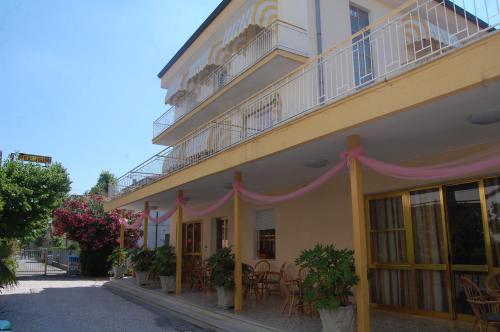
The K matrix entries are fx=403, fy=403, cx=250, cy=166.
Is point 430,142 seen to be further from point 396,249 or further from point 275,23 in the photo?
point 275,23

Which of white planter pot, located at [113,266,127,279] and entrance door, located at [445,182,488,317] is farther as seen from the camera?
white planter pot, located at [113,266,127,279]

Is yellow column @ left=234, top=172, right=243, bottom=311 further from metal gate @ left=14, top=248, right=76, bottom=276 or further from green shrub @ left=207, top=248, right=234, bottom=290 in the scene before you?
metal gate @ left=14, top=248, right=76, bottom=276

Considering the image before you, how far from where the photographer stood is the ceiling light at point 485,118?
5301mm

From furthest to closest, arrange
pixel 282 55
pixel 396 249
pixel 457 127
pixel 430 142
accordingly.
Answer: pixel 282 55 → pixel 396 249 → pixel 430 142 → pixel 457 127

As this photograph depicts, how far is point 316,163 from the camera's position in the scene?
8.18m

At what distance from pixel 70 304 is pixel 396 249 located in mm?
8557

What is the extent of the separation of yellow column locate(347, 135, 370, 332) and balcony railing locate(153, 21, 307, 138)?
6160 millimetres

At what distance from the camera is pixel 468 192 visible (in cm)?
723

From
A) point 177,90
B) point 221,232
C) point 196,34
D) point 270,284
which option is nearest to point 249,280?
point 270,284

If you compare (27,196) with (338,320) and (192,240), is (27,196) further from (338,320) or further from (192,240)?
(338,320)

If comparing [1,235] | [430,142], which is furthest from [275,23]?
[1,235]

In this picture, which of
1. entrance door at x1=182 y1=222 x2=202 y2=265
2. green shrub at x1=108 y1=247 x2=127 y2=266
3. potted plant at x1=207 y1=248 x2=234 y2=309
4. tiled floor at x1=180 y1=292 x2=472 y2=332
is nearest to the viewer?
tiled floor at x1=180 y1=292 x2=472 y2=332

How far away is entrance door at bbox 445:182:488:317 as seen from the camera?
272 inches

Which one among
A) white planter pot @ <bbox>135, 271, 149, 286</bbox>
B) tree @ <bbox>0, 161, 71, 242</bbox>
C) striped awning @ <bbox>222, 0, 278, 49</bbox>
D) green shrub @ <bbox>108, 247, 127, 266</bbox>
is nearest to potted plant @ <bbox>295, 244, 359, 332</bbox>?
striped awning @ <bbox>222, 0, 278, 49</bbox>
